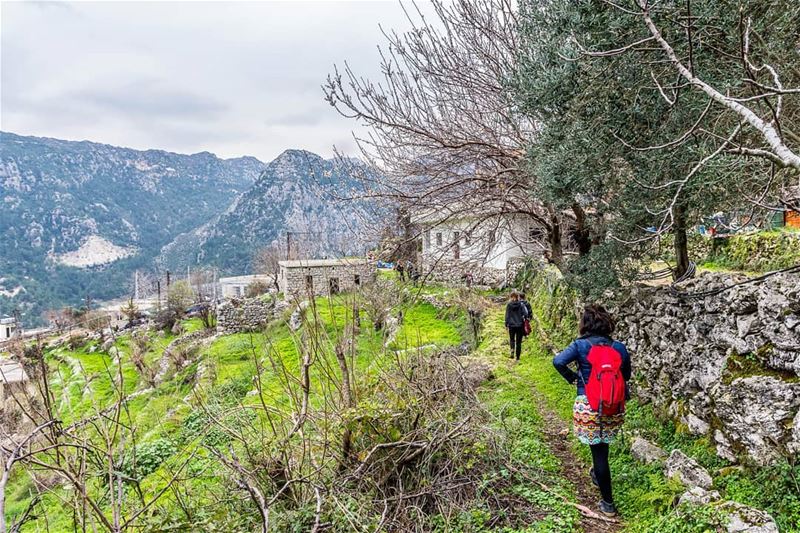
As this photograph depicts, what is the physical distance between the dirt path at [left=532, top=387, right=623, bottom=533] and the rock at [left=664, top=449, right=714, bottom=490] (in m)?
0.68

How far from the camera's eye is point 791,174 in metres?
4.75

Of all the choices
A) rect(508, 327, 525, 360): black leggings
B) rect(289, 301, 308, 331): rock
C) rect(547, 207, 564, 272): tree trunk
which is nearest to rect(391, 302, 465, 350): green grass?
rect(508, 327, 525, 360): black leggings

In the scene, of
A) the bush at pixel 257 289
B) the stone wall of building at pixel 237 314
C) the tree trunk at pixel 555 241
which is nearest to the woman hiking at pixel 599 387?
the tree trunk at pixel 555 241

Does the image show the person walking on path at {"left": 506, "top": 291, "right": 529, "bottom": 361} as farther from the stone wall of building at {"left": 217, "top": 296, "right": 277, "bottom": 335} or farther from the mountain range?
the mountain range

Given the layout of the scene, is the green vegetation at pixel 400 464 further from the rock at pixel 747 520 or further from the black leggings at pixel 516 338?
the black leggings at pixel 516 338

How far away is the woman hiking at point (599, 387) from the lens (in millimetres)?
3723

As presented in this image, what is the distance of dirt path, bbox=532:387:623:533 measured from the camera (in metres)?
3.72

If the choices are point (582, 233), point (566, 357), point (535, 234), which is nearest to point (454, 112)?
point (582, 233)

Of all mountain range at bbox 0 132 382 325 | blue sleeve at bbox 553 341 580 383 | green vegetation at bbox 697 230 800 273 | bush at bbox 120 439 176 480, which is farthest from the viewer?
mountain range at bbox 0 132 382 325

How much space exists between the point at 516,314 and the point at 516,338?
83cm

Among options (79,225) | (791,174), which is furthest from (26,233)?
(791,174)

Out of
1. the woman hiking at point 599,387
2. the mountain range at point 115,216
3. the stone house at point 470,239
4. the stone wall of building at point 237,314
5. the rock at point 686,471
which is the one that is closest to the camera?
the rock at point 686,471

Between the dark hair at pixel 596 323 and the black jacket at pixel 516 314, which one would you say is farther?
the black jacket at pixel 516 314

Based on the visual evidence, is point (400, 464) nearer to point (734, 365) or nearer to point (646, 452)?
point (646, 452)
